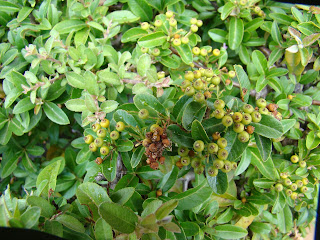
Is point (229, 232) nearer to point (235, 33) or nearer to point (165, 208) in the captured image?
point (165, 208)

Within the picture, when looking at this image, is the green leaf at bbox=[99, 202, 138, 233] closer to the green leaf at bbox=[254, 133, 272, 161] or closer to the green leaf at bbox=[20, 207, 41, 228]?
the green leaf at bbox=[20, 207, 41, 228]

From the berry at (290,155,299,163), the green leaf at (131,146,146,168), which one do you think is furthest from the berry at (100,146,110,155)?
the berry at (290,155,299,163)

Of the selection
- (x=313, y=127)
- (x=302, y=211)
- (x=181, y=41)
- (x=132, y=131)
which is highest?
(x=181, y=41)

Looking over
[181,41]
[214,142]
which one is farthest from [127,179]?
[181,41]

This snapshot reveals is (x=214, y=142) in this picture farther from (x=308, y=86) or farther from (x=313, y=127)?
(x=308, y=86)

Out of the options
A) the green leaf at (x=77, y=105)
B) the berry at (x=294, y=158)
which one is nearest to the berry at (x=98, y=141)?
the green leaf at (x=77, y=105)

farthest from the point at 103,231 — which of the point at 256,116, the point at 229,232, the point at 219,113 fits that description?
the point at 229,232

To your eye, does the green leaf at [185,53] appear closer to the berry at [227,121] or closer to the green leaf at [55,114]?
the berry at [227,121]
